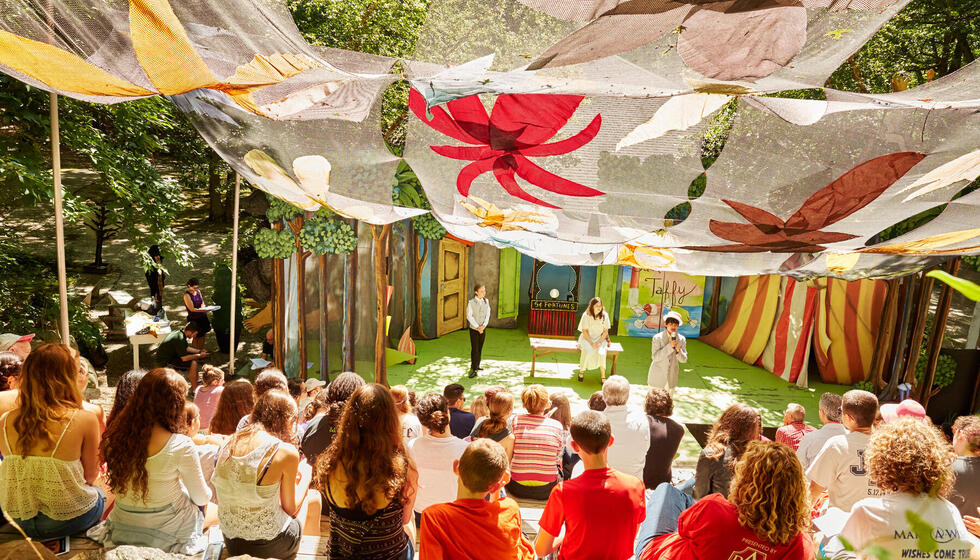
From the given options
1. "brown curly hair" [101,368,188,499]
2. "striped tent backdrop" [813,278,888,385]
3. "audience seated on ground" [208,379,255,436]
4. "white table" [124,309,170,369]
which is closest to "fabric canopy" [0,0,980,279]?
"brown curly hair" [101,368,188,499]

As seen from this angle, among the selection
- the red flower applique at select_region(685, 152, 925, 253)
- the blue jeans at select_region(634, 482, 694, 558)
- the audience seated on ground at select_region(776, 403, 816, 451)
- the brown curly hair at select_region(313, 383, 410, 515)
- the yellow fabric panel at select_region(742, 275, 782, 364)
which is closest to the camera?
the red flower applique at select_region(685, 152, 925, 253)

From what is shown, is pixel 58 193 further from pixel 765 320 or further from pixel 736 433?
pixel 765 320

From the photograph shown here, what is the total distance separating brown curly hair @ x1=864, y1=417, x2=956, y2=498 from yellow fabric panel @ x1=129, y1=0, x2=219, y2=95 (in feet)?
9.20

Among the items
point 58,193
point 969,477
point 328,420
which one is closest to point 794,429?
point 969,477

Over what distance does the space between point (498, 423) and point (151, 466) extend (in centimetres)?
183

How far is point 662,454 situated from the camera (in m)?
3.99

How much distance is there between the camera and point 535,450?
379 cm

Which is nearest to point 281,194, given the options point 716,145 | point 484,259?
point 716,145

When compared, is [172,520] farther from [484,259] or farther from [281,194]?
[484,259]

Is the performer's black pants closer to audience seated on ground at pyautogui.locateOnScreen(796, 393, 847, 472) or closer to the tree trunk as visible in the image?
the tree trunk

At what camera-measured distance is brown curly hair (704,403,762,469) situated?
3.27m

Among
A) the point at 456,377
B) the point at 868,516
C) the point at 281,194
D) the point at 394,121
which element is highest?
the point at 394,121

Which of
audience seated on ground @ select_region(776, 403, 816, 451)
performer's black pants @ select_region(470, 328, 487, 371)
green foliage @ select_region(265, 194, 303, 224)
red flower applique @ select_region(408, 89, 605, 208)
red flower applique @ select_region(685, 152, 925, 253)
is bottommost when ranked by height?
performer's black pants @ select_region(470, 328, 487, 371)

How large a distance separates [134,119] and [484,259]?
19.7ft
